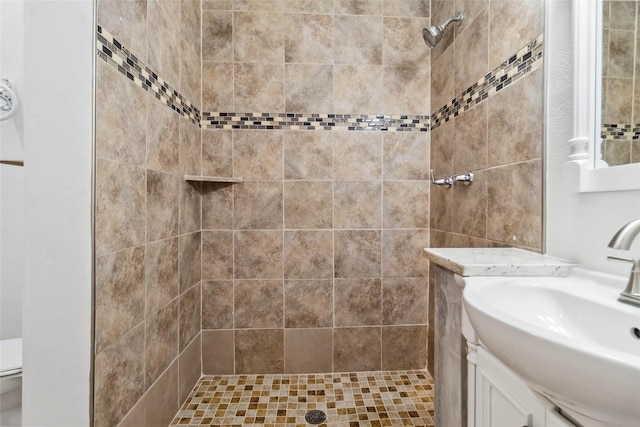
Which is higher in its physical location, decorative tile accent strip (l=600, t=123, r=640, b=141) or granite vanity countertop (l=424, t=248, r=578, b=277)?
decorative tile accent strip (l=600, t=123, r=640, b=141)

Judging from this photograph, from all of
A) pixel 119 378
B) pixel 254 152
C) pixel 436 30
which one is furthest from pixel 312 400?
pixel 436 30

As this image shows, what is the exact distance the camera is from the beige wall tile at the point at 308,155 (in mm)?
1814

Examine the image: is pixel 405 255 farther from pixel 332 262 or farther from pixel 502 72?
pixel 502 72

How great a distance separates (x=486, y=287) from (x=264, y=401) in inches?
53.4

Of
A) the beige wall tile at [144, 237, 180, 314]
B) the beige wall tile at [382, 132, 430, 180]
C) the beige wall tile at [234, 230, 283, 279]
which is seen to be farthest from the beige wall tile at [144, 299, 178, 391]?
the beige wall tile at [382, 132, 430, 180]

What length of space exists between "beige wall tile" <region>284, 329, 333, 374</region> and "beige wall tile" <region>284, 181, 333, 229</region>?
0.66 meters

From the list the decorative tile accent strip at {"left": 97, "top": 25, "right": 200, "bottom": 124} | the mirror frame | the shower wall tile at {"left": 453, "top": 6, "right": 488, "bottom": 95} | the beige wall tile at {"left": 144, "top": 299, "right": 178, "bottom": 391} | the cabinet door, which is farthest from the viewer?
the shower wall tile at {"left": 453, "top": 6, "right": 488, "bottom": 95}

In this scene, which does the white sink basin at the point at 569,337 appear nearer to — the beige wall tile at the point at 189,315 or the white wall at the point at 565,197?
the white wall at the point at 565,197

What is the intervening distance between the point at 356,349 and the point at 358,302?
292 millimetres

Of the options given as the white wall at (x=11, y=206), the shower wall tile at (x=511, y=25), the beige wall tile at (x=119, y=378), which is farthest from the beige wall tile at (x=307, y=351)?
the shower wall tile at (x=511, y=25)

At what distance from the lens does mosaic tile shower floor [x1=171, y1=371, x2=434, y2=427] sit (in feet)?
4.72

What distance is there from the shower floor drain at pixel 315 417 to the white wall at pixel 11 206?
4.80ft

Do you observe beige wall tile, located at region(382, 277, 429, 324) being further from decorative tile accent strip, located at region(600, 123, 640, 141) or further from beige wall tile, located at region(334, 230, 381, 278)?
decorative tile accent strip, located at region(600, 123, 640, 141)

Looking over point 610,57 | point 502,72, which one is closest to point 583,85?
point 610,57
